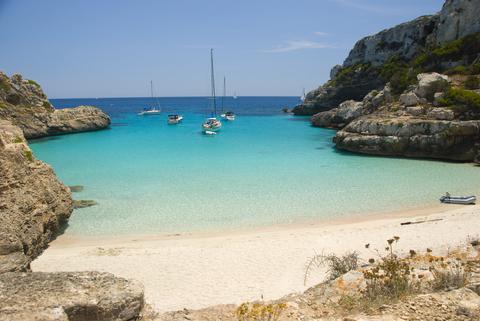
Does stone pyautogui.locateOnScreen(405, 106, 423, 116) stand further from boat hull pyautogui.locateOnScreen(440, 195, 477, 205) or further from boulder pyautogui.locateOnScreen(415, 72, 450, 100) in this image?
boat hull pyautogui.locateOnScreen(440, 195, 477, 205)

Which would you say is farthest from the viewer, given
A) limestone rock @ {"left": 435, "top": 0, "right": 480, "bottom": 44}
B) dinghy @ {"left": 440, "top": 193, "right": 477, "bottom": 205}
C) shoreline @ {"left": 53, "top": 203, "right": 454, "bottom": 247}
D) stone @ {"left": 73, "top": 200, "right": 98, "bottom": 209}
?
limestone rock @ {"left": 435, "top": 0, "right": 480, "bottom": 44}

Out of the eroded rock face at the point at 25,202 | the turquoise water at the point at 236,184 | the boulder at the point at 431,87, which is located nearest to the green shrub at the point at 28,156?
the eroded rock face at the point at 25,202

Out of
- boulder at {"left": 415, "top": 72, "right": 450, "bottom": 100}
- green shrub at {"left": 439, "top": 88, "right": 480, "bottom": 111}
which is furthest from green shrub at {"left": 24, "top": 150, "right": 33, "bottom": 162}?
boulder at {"left": 415, "top": 72, "right": 450, "bottom": 100}

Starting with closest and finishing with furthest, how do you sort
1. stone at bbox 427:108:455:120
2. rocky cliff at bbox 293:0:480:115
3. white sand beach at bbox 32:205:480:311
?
white sand beach at bbox 32:205:480:311, stone at bbox 427:108:455:120, rocky cliff at bbox 293:0:480:115

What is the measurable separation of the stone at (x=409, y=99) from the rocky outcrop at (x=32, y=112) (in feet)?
161

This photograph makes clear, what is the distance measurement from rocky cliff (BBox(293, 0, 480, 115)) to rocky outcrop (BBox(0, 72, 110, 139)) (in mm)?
48162

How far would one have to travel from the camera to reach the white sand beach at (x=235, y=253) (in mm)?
10453

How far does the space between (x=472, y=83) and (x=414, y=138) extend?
10974 millimetres

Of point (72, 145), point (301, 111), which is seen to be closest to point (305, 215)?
point (72, 145)

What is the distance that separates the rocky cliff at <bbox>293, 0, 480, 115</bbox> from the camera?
50.0m

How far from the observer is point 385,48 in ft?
220

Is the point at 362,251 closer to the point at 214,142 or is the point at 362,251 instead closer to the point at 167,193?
the point at 167,193

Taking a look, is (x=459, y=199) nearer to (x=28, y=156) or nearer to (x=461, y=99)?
(x=461, y=99)

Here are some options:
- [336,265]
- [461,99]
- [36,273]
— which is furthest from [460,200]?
[36,273]
